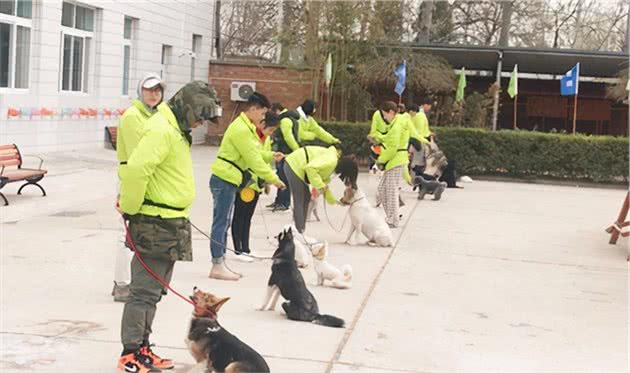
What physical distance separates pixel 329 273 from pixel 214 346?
10.5ft

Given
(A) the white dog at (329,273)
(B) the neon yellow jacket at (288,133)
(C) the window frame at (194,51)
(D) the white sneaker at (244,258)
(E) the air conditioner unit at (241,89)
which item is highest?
(C) the window frame at (194,51)

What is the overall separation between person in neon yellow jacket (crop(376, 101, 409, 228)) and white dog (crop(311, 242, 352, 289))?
4.29 metres

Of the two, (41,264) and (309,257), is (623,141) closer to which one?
(309,257)

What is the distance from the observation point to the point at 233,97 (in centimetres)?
3084

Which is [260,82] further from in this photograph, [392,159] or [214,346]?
[214,346]

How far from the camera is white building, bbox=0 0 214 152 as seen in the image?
19.7m

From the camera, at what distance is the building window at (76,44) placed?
22.0 meters

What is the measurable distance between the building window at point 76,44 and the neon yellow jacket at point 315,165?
13.0m

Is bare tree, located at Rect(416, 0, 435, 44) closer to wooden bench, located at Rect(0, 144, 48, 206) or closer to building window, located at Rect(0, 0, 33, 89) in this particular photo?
building window, located at Rect(0, 0, 33, 89)

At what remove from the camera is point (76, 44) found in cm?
2273

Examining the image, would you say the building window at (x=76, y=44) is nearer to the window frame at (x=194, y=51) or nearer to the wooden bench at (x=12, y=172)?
the window frame at (x=194, y=51)

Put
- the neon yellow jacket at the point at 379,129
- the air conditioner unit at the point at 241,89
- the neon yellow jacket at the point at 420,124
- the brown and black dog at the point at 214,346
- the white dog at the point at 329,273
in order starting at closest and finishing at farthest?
1. the brown and black dog at the point at 214,346
2. the white dog at the point at 329,273
3. the neon yellow jacket at the point at 379,129
4. the neon yellow jacket at the point at 420,124
5. the air conditioner unit at the point at 241,89

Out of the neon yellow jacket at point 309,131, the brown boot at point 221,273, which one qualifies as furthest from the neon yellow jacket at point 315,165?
the neon yellow jacket at point 309,131

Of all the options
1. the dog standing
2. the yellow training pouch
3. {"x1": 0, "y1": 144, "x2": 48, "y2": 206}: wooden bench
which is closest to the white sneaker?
the yellow training pouch
